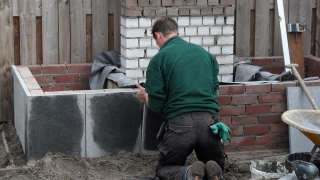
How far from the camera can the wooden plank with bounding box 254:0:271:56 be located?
885 cm

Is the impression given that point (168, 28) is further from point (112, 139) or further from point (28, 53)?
point (28, 53)

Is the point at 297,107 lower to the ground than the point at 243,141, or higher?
higher

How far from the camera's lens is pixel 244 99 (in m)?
7.41

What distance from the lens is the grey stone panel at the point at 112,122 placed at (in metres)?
7.05

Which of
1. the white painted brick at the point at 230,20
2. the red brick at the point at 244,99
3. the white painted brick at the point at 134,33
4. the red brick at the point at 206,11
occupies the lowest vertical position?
the red brick at the point at 244,99

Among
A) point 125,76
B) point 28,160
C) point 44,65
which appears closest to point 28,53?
point 44,65

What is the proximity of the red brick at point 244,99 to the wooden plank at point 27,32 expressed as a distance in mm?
Result: 2474

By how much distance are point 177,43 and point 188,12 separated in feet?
4.93

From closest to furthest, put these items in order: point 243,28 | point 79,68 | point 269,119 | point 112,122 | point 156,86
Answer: point 156,86 < point 112,122 < point 269,119 < point 79,68 < point 243,28

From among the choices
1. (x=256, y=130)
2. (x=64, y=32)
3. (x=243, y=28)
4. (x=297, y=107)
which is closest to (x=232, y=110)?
(x=256, y=130)

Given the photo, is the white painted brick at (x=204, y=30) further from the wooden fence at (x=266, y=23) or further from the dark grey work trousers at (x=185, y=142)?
the dark grey work trousers at (x=185, y=142)

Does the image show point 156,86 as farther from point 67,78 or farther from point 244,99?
point 67,78

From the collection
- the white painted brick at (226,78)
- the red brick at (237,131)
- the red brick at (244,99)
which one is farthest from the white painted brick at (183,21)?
the red brick at (237,131)

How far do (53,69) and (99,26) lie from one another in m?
0.79
